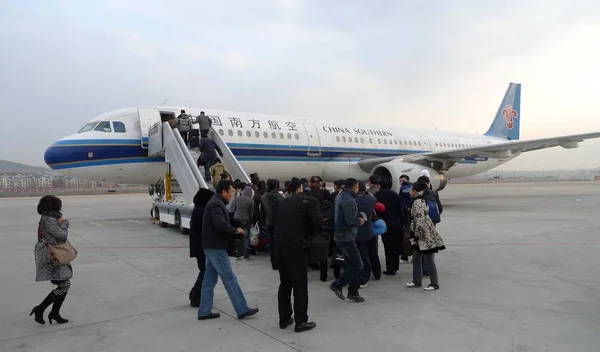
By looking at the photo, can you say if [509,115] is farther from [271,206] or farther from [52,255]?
[52,255]

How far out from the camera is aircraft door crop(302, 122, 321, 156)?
17094mm

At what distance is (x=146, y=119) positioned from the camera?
530 inches

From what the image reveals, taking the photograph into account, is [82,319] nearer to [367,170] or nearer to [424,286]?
[424,286]

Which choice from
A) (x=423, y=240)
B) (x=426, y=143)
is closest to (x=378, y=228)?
(x=423, y=240)

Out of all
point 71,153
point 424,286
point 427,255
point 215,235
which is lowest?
point 424,286

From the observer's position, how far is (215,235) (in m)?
4.67

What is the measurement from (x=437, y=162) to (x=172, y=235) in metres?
12.4

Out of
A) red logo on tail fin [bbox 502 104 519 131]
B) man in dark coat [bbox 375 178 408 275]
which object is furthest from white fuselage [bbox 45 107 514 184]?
man in dark coat [bbox 375 178 408 275]

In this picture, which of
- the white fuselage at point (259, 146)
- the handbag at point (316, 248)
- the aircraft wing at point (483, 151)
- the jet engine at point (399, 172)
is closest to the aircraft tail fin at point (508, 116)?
the white fuselage at point (259, 146)

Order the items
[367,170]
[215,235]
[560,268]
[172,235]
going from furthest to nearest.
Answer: [367,170] → [172,235] → [560,268] → [215,235]

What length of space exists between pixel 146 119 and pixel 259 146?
159 inches

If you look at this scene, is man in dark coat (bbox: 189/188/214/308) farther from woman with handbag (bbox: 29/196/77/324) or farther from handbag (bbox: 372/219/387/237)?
handbag (bbox: 372/219/387/237)

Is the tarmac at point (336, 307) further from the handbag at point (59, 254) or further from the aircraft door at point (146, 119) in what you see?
the aircraft door at point (146, 119)

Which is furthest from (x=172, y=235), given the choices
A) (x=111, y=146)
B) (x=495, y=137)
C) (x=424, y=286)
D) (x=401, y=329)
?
(x=495, y=137)
